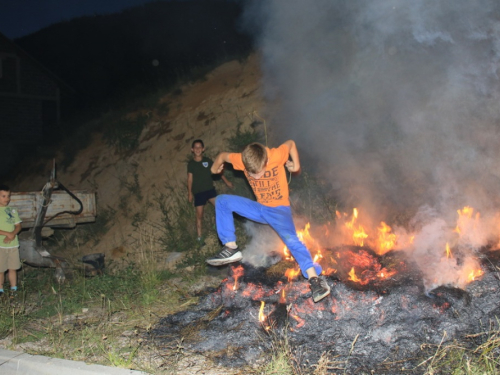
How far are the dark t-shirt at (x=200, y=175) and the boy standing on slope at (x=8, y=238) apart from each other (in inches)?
118

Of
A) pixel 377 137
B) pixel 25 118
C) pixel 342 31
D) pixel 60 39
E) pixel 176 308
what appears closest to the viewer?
pixel 176 308

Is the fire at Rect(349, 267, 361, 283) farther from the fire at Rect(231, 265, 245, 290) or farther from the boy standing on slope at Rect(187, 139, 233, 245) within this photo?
the boy standing on slope at Rect(187, 139, 233, 245)

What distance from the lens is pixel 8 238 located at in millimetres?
6582

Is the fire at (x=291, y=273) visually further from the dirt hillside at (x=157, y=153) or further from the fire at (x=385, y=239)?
the dirt hillside at (x=157, y=153)

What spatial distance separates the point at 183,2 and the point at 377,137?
1387 inches

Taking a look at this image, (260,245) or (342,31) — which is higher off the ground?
(342,31)

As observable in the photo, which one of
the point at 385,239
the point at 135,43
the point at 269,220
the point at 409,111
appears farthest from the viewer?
the point at 135,43

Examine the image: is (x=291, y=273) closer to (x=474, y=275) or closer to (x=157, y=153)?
(x=474, y=275)

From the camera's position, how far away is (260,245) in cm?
704

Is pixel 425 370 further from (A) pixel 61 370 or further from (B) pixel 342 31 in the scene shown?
(B) pixel 342 31

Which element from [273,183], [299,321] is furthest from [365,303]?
[273,183]

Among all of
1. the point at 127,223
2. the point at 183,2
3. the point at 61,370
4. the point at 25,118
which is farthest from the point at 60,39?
the point at 61,370

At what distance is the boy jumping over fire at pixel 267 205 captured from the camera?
16.3ft

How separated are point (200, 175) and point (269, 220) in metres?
3.19
